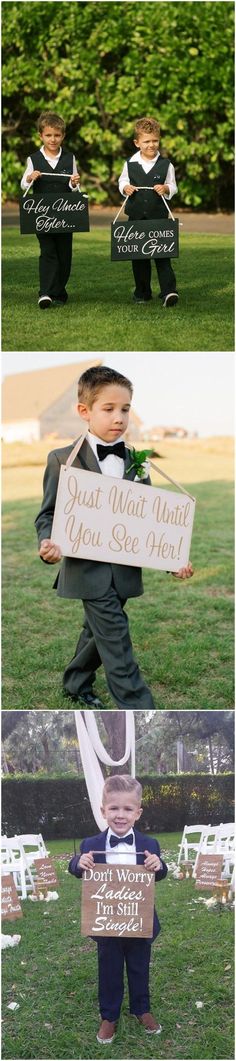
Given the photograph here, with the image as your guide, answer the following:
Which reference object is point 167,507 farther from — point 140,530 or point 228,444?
point 228,444

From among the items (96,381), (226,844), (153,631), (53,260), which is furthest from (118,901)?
(53,260)

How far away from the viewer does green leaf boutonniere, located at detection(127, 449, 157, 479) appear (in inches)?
126

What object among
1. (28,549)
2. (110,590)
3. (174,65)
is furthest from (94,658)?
(174,65)

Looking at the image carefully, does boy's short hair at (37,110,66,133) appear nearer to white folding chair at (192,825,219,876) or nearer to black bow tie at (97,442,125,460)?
black bow tie at (97,442,125,460)

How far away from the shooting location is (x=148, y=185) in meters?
4.10

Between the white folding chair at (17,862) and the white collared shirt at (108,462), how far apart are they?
3.28 feet

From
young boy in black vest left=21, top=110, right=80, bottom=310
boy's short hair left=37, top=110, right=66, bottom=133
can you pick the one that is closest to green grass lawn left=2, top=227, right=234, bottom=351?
young boy in black vest left=21, top=110, right=80, bottom=310

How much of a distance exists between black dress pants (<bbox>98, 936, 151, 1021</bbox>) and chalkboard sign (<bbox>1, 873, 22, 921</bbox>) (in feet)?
0.87

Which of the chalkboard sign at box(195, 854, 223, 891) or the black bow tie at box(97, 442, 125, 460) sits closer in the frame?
the chalkboard sign at box(195, 854, 223, 891)

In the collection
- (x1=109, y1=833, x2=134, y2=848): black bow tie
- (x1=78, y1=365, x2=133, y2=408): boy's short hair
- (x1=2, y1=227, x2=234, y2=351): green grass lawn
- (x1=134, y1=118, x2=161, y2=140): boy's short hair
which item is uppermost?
(x1=134, y1=118, x2=161, y2=140): boy's short hair

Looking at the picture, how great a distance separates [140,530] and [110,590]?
0.20 meters

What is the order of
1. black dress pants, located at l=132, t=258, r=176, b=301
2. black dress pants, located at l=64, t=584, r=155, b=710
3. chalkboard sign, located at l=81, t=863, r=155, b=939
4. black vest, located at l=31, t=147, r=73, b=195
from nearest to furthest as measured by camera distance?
chalkboard sign, located at l=81, t=863, r=155, b=939 → black dress pants, located at l=64, t=584, r=155, b=710 → black vest, located at l=31, t=147, r=73, b=195 → black dress pants, located at l=132, t=258, r=176, b=301

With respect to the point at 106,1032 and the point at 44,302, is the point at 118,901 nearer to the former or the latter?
the point at 106,1032

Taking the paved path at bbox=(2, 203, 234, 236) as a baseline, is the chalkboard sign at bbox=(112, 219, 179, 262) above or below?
below
